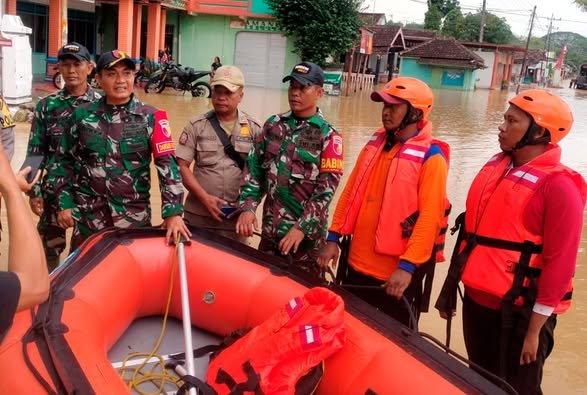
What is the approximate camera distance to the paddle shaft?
1827 millimetres

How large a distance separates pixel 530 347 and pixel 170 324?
57.6 inches

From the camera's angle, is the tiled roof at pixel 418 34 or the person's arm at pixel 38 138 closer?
the person's arm at pixel 38 138

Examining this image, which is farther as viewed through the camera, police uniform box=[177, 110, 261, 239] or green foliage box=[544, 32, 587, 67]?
green foliage box=[544, 32, 587, 67]

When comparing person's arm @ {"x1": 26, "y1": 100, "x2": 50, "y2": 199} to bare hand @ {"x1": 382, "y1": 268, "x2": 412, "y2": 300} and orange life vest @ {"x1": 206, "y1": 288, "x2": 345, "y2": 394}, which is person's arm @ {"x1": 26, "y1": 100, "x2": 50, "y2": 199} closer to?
orange life vest @ {"x1": 206, "y1": 288, "x2": 345, "y2": 394}

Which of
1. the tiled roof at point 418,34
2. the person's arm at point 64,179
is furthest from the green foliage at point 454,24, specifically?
the person's arm at point 64,179

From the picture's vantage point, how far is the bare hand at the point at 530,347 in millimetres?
1815

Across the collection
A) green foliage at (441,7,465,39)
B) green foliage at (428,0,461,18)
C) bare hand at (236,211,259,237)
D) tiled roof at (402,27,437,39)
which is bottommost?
bare hand at (236,211,259,237)

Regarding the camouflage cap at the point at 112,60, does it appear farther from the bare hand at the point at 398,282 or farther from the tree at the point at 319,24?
the tree at the point at 319,24

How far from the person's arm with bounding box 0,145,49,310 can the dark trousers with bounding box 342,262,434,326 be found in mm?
1448

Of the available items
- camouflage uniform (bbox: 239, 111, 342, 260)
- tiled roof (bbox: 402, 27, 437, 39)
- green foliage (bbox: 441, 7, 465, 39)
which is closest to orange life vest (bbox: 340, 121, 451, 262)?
camouflage uniform (bbox: 239, 111, 342, 260)

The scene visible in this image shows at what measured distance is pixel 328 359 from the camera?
1.90 meters

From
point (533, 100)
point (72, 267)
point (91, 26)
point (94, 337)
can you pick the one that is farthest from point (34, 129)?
point (91, 26)

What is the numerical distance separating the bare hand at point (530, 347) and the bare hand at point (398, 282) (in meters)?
0.44

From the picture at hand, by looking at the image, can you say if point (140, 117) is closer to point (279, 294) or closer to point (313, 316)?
point (279, 294)
